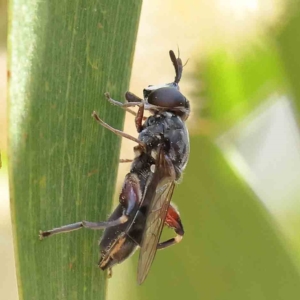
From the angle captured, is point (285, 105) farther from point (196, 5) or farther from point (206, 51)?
point (196, 5)

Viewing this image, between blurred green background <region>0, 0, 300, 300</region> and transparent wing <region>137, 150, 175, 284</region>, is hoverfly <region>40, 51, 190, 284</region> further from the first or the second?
blurred green background <region>0, 0, 300, 300</region>

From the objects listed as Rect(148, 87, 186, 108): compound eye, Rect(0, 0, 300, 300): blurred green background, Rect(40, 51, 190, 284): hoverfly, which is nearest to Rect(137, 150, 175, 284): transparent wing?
Rect(40, 51, 190, 284): hoverfly

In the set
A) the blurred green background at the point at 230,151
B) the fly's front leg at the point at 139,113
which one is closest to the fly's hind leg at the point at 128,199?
the fly's front leg at the point at 139,113

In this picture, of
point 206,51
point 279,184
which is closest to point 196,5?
point 206,51

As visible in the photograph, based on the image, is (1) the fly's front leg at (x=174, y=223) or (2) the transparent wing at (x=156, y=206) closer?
(2) the transparent wing at (x=156, y=206)

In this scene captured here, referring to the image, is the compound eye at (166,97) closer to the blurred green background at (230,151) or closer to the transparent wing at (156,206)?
the transparent wing at (156,206)

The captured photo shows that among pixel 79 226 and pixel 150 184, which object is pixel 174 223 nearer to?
pixel 150 184

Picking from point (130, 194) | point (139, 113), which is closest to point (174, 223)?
point (130, 194)
